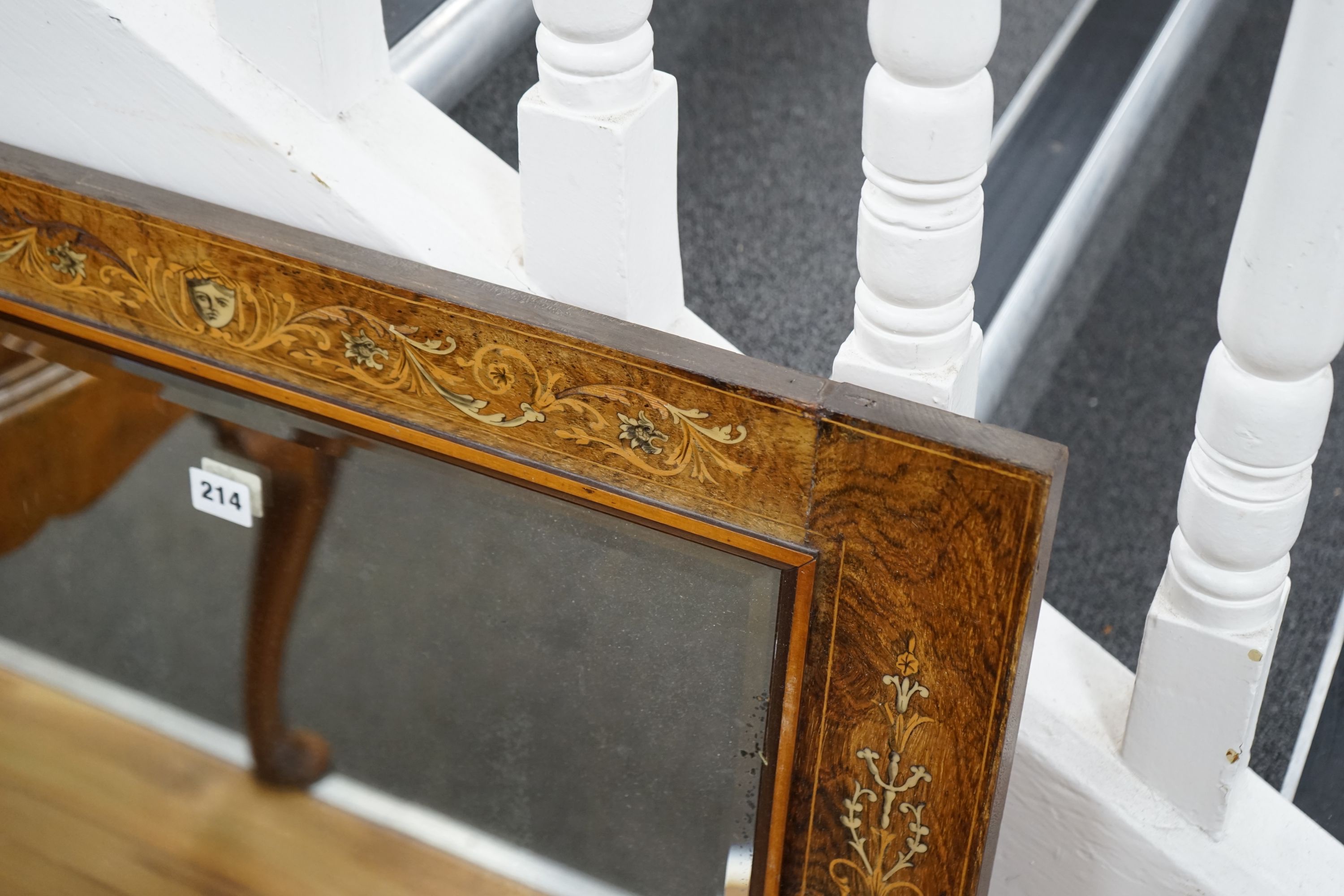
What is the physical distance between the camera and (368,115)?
2.85ft

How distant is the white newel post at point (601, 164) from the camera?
74 centimetres

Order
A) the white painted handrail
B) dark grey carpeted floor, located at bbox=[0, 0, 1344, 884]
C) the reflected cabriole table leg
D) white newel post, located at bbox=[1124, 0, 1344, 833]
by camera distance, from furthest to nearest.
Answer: the white painted handrail, dark grey carpeted floor, located at bbox=[0, 0, 1344, 884], the reflected cabriole table leg, white newel post, located at bbox=[1124, 0, 1344, 833]

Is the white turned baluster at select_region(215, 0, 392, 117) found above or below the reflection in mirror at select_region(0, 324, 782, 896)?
above

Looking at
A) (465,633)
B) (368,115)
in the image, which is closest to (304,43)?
(368,115)

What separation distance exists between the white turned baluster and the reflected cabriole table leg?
0.69ft

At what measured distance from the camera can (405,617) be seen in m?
0.85

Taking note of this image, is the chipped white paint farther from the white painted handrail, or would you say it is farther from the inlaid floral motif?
the white painted handrail

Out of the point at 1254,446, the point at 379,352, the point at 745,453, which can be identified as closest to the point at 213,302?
the point at 379,352

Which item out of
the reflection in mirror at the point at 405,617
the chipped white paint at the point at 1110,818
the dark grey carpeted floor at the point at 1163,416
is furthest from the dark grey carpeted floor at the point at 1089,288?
the reflection in mirror at the point at 405,617

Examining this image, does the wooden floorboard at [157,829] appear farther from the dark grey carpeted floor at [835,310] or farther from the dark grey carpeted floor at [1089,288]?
the dark grey carpeted floor at [1089,288]

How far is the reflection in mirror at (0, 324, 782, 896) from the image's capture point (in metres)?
0.78

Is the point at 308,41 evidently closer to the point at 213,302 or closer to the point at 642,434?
the point at 213,302

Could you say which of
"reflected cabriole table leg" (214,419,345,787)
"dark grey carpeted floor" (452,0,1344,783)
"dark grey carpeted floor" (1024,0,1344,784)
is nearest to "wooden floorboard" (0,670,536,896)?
"reflected cabriole table leg" (214,419,345,787)

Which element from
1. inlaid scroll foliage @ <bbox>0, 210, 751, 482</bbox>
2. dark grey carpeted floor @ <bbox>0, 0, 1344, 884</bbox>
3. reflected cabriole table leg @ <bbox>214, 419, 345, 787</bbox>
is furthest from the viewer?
dark grey carpeted floor @ <bbox>0, 0, 1344, 884</bbox>
